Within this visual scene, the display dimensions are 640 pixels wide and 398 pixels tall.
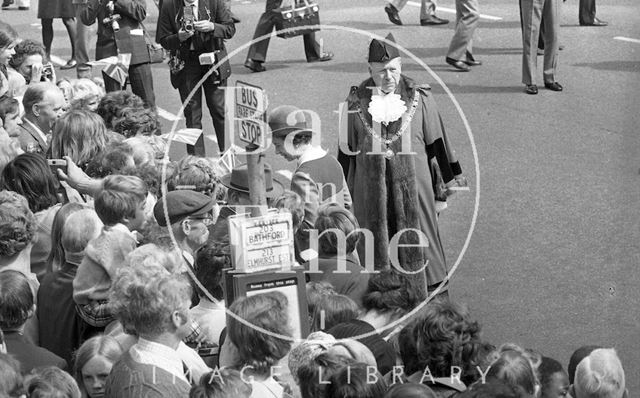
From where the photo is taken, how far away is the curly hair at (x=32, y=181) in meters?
6.87

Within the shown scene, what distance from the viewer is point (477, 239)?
30.9 ft

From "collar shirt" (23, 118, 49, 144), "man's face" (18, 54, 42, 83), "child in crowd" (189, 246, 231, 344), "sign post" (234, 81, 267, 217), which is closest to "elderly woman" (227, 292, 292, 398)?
"sign post" (234, 81, 267, 217)

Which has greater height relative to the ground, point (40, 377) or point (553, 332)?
point (40, 377)

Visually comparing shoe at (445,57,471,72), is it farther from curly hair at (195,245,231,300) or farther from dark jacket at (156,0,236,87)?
curly hair at (195,245,231,300)

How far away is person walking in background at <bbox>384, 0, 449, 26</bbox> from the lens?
15.9 m

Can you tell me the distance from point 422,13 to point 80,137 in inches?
350

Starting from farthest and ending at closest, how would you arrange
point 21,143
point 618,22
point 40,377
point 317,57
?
point 618,22 → point 317,57 → point 21,143 → point 40,377

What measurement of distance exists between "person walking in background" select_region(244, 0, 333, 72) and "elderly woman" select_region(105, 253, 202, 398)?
30.5 ft

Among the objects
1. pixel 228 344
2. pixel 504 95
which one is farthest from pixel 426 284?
pixel 504 95

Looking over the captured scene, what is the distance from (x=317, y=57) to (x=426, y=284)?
732cm

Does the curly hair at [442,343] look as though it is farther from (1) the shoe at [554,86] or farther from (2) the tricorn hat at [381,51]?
(1) the shoe at [554,86]

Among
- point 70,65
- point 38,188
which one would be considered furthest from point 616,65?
point 38,188

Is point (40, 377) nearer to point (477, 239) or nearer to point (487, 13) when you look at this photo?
point (477, 239)

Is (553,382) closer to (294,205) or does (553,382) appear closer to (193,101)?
(294,205)
